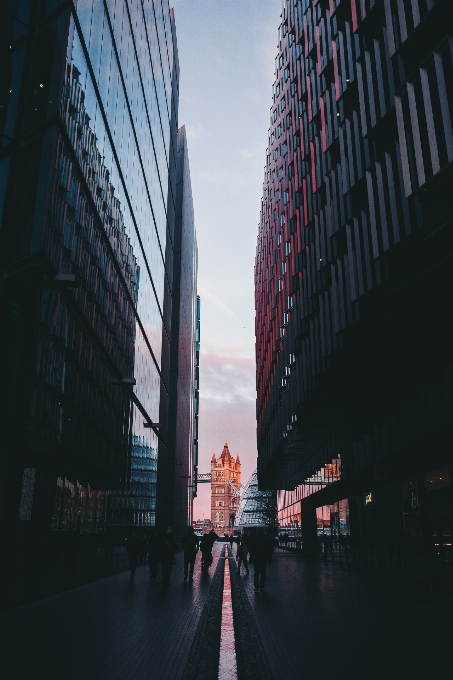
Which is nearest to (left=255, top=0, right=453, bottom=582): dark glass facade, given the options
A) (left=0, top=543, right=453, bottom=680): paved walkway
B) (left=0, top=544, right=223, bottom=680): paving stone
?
(left=0, top=543, right=453, bottom=680): paved walkway

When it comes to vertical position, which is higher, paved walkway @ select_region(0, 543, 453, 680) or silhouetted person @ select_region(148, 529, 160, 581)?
Result: silhouetted person @ select_region(148, 529, 160, 581)

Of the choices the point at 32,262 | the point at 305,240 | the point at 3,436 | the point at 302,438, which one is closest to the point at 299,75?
the point at 305,240

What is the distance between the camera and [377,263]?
1755cm

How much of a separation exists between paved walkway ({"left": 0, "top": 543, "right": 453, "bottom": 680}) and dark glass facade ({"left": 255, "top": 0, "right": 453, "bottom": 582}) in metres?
5.21

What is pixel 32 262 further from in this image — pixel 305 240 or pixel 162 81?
pixel 162 81

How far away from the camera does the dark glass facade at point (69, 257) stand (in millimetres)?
13578

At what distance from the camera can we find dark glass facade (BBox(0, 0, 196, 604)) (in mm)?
13578

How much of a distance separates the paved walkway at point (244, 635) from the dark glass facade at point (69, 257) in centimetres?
278

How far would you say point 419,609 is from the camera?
495 inches

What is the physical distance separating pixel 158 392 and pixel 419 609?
111ft

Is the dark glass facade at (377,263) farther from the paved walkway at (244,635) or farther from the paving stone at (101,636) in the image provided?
the paving stone at (101,636)

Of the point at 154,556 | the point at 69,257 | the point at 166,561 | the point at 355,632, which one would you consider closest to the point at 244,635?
the point at 355,632

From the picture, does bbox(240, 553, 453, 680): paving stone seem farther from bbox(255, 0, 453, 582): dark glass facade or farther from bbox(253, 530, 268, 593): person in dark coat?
bbox(255, 0, 453, 582): dark glass facade

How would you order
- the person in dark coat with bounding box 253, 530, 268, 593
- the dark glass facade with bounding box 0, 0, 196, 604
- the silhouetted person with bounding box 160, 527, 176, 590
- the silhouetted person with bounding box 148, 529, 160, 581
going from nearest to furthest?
the dark glass facade with bounding box 0, 0, 196, 604
the person in dark coat with bounding box 253, 530, 268, 593
the silhouetted person with bounding box 160, 527, 176, 590
the silhouetted person with bounding box 148, 529, 160, 581
